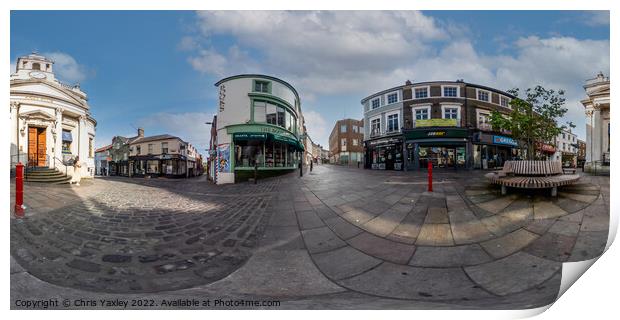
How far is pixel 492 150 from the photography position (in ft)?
4.11

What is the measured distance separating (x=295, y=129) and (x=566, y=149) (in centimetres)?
139

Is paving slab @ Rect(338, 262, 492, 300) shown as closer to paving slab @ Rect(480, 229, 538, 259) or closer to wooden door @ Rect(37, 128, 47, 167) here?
paving slab @ Rect(480, 229, 538, 259)

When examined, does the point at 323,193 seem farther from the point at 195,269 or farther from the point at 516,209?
the point at 516,209

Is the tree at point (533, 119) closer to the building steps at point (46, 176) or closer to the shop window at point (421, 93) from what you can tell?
the shop window at point (421, 93)

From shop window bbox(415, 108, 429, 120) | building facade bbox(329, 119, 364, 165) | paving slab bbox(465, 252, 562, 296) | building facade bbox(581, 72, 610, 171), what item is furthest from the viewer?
building facade bbox(329, 119, 364, 165)

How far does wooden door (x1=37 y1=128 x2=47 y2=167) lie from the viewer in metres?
1.34

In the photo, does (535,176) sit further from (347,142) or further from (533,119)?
(347,142)

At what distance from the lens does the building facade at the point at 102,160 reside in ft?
4.42

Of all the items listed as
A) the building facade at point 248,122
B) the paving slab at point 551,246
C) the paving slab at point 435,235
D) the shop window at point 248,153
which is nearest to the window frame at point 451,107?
the paving slab at point 435,235

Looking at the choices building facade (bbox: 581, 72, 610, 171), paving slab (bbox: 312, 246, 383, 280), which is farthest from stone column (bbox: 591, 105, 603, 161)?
paving slab (bbox: 312, 246, 383, 280)

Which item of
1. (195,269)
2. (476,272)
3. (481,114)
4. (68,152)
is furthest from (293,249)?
(68,152)

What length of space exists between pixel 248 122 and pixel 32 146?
3.91ft

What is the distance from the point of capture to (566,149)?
117cm

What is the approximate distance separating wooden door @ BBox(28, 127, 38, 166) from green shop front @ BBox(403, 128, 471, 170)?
207cm
